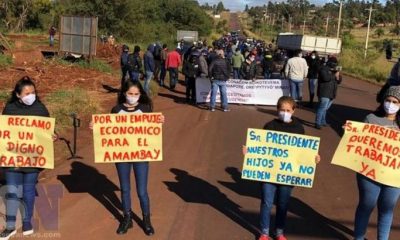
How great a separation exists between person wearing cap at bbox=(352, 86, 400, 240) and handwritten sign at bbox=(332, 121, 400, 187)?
0.22 feet

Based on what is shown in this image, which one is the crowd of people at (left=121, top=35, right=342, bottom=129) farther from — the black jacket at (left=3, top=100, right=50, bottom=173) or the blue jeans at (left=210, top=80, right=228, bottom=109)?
the black jacket at (left=3, top=100, right=50, bottom=173)

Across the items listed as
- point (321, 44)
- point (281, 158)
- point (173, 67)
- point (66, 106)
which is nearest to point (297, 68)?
point (173, 67)

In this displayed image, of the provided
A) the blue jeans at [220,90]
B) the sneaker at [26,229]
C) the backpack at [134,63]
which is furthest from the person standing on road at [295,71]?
the sneaker at [26,229]

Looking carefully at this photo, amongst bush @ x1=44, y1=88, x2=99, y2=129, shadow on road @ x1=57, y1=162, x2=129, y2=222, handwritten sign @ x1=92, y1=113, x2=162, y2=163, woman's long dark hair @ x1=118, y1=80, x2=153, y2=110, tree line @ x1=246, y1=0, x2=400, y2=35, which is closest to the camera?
woman's long dark hair @ x1=118, y1=80, x2=153, y2=110

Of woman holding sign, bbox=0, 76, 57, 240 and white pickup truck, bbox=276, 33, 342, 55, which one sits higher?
white pickup truck, bbox=276, 33, 342, 55

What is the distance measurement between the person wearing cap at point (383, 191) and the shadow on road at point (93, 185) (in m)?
2.92

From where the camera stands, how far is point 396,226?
6.72m

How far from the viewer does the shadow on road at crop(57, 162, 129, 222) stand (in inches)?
281

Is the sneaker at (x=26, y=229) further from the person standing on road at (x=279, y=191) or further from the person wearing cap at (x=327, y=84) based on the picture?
the person wearing cap at (x=327, y=84)

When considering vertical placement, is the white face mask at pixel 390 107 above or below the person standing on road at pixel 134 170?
above

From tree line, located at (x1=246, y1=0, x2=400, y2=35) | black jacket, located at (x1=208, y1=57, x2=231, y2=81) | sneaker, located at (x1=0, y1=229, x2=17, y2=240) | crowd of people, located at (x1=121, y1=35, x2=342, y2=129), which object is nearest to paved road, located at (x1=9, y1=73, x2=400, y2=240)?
sneaker, located at (x1=0, y1=229, x2=17, y2=240)

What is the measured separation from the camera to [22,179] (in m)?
5.86

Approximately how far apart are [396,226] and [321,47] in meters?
36.2

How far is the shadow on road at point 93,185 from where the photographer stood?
23.4 feet
